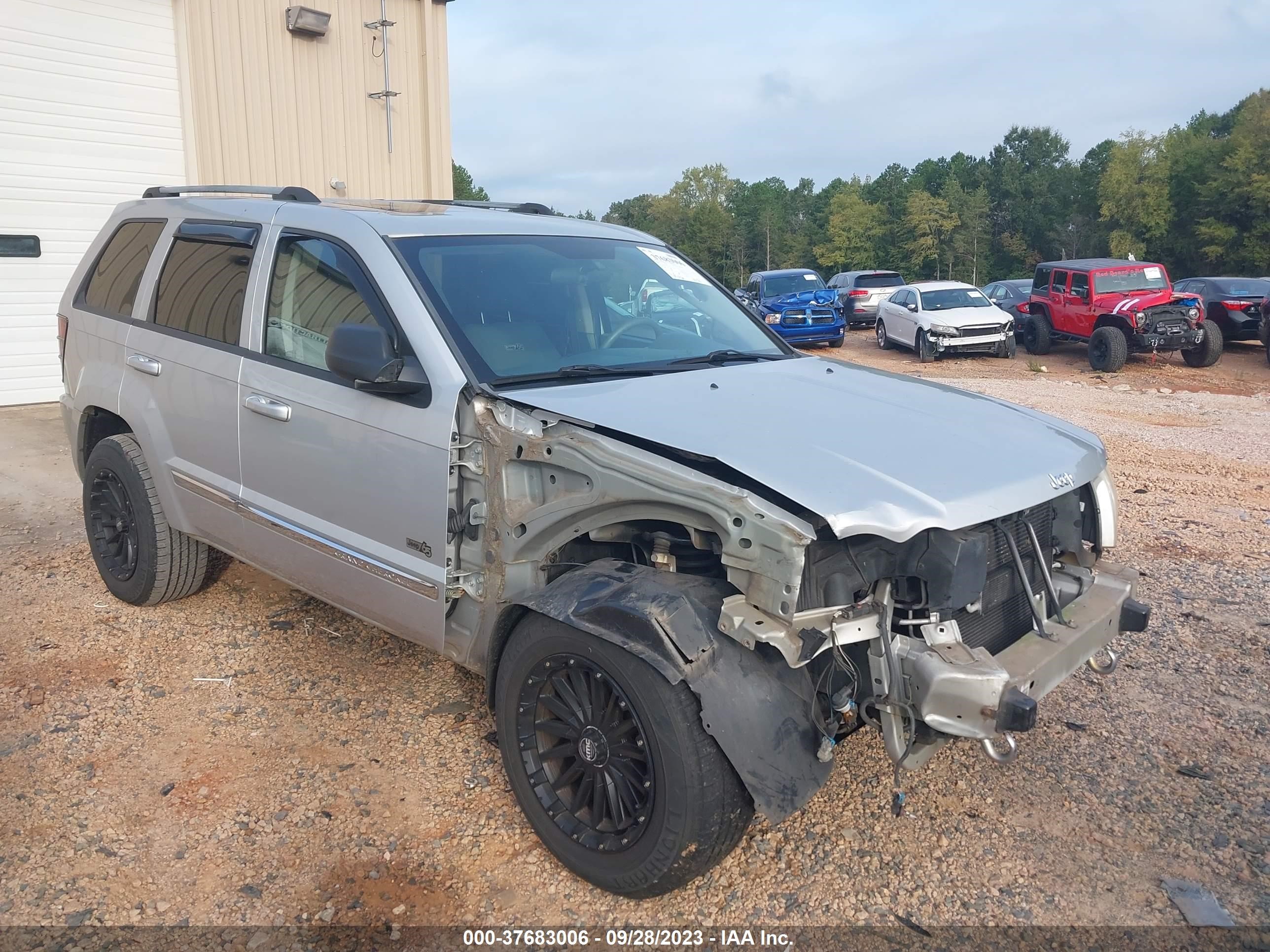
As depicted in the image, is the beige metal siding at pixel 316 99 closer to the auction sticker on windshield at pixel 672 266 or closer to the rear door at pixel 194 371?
the rear door at pixel 194 371

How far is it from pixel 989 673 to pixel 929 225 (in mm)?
76963

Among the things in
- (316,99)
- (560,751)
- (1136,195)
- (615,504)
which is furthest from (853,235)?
(560,751)

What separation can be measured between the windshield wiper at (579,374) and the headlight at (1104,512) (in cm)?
163

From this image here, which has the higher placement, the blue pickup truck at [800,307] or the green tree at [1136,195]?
the green tree at [1136,195]

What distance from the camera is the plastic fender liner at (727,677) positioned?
2555 mm

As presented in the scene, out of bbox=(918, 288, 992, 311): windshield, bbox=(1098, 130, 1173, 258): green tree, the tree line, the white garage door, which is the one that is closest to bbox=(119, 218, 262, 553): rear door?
the white garage door

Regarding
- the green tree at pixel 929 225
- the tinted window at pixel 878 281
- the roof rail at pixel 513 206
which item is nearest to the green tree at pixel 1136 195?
the green tree at pixel 929 225

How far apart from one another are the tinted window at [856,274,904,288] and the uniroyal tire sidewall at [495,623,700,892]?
1026 inches

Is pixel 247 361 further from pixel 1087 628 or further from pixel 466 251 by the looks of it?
pixel 1087 628

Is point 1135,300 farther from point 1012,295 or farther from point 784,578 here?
point 784,578

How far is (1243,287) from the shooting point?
61.8 ft

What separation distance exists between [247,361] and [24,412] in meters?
8.56

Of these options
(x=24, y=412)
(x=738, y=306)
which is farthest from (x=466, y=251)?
(x=24, y=412)

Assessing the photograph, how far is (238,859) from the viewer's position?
3.04 m
